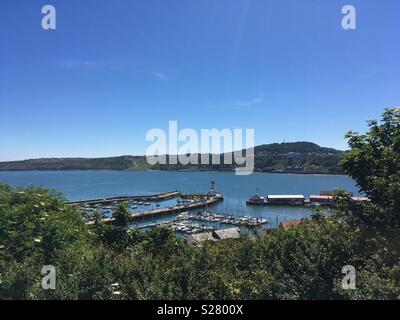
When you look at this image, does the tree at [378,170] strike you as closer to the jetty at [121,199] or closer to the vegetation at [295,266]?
the vegetation at [295,266]

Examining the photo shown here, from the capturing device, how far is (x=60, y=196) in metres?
20.6

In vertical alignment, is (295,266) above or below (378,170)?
below

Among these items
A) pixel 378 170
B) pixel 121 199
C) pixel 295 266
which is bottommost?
pixel 121 199

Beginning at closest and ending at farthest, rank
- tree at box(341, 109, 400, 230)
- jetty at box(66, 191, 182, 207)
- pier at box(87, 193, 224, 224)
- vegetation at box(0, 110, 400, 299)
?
vegetation at box(0, 110, 400, 299) → tree at box(341, 109, 400, 230) → pier at box(87, 193, 224, 224) → jetty at box(66, 191, 182, 207)

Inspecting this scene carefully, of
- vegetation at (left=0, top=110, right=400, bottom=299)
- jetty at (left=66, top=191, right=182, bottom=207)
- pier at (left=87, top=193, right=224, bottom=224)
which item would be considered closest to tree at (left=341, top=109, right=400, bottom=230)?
vegetation at (left=0, top=110, right=400, bottom=299)

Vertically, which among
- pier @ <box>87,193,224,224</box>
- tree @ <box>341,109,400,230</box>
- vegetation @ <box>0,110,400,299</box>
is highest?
tree @ <box>341,109,400,230</box>

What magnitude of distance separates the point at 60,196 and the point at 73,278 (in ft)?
50.1

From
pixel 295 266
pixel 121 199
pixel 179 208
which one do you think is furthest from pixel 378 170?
pixel 121 199

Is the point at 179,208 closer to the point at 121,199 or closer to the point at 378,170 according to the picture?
the point at 121,199

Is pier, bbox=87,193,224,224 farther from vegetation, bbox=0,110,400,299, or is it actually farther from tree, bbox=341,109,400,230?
tree, bbox=341,109,400,230

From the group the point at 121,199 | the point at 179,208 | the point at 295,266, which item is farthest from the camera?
the point at 121,199

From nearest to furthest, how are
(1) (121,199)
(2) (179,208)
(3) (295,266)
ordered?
(3) (295,266)
(2) (179,208)
(1) (121,199)
